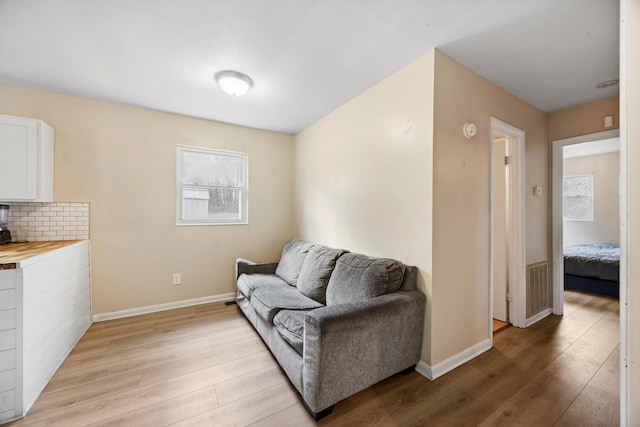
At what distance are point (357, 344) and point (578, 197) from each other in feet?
22.5

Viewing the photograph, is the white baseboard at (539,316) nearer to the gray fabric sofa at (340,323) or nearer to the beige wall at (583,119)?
the gray fabric sofa at (340,323)

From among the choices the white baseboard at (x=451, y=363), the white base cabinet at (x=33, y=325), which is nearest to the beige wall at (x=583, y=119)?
the white baseboard at (x=451, y=363)

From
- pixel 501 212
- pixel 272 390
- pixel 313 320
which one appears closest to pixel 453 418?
pixel 313 320

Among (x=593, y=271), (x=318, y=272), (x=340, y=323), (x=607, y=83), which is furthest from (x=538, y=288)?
(x=340, y=323)

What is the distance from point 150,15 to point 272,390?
2.58 meters

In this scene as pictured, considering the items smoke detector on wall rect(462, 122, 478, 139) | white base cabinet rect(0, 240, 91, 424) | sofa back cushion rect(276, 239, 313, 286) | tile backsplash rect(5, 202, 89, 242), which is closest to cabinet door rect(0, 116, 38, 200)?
tile backsplash rect(5, 202, 89, 242)

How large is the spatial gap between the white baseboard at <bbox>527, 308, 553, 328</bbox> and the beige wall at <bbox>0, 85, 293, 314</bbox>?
3.46 metres

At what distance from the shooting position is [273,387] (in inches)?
70.6

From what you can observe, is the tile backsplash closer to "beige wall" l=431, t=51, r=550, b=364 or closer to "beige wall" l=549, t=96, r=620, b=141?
"beige wall" l=431, t=51, r=550, b=364

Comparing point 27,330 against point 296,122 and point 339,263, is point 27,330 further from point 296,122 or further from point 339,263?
point 296,122

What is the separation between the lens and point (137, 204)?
116 inches

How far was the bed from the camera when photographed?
359cm

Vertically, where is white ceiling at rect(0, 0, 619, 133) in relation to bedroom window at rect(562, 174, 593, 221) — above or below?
above

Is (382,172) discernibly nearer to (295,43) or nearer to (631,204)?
(295,43)
